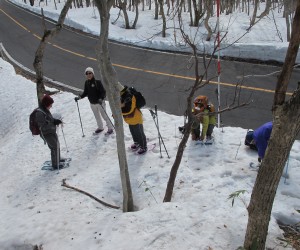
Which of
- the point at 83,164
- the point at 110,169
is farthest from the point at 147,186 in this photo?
the point at 83,164

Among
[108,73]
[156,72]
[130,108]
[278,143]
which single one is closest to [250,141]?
[130,108]

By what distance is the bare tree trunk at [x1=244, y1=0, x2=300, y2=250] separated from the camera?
3.43 metres

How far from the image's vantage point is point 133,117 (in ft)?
24.5

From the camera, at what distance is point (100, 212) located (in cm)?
606

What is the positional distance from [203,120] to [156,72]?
7174 mm

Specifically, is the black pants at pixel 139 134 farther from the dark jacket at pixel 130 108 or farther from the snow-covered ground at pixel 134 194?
the snow-covered ground at pixel 134 194

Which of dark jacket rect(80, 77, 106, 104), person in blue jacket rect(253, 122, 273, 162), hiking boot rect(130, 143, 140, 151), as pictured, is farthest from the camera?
dark jacket rect(80, 77, 106, 104)

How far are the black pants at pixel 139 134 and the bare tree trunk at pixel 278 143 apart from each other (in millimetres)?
3833

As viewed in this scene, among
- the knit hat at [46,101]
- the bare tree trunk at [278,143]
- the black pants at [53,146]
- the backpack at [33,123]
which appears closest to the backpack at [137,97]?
the knit hat at [46,101]

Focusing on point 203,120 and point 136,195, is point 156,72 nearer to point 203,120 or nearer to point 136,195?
point 203,120

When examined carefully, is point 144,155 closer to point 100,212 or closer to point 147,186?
point 147,186

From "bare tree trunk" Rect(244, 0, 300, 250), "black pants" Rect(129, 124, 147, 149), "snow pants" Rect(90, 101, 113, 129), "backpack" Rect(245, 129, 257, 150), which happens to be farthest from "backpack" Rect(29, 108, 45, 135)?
"bare tree trunk" Rect(244, 0, 300, 250)

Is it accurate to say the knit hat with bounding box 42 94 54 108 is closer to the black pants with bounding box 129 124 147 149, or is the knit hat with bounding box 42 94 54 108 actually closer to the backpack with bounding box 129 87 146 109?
the backpack with bounding box 129 87 146 109

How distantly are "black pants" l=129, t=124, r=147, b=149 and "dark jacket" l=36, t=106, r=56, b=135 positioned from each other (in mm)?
1644
